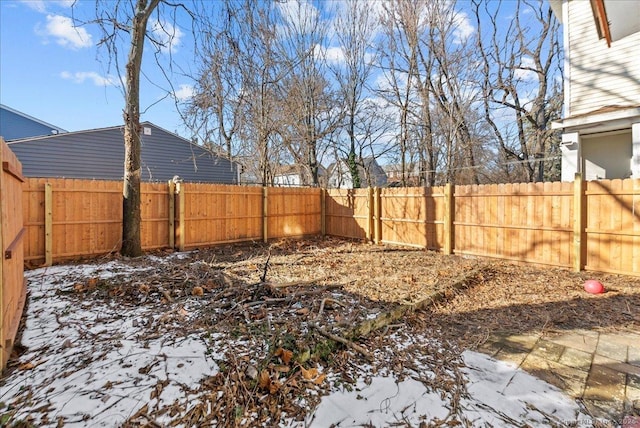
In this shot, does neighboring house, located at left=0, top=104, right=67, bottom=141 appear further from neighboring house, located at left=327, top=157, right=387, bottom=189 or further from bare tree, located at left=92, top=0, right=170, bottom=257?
neighboring house, located at left=327, top=157, right=387, bottom=189

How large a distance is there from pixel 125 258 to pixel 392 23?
10905 mm

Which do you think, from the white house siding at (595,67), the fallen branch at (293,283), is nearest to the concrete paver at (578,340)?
the fallen branch at (293,283)

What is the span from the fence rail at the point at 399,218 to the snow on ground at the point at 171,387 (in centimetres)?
385

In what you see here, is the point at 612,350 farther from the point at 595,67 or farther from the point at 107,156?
the point at 107,156

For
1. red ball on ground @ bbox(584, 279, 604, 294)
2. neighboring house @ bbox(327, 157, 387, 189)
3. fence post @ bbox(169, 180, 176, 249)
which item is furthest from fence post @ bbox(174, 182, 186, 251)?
neighboring house @ bbox(327, 157, 387, 189)

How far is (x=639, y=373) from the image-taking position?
231cm

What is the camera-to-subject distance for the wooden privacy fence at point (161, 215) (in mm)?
5371

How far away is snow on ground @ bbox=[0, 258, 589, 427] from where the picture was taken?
1.70 meters

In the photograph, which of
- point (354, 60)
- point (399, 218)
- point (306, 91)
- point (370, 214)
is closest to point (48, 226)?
point (370, 214)

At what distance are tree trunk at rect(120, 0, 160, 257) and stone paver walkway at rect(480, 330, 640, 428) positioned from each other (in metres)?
6.27

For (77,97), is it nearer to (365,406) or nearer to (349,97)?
(365,406)

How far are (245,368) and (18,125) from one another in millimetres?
19026

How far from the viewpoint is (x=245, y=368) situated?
198cm

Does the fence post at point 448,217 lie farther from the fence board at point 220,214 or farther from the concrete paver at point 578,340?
the fence board at point 220,214
